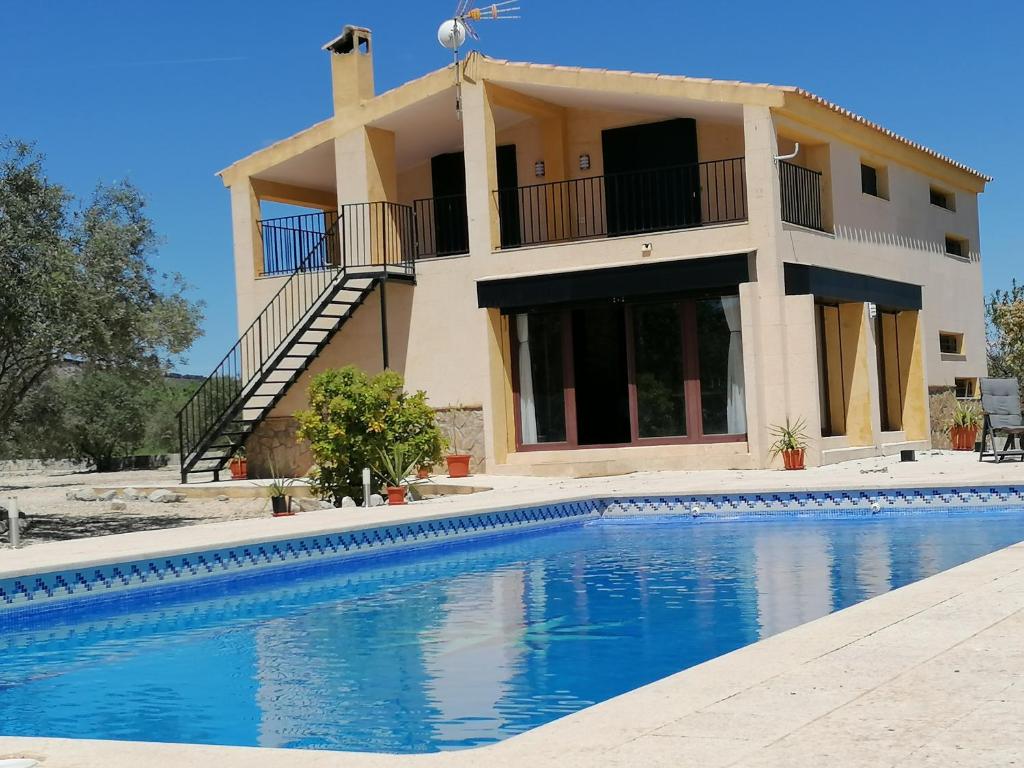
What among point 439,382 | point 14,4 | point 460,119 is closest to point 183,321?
point 439,382

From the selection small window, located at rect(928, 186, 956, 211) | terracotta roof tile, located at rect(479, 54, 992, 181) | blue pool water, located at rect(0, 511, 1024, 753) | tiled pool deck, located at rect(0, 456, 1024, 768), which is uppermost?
terracotta roof tile, located at rect(479, 54, 992, 181)

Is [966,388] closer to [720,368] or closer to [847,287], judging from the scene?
[847,287]

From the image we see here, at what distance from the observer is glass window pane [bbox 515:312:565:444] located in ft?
60.0

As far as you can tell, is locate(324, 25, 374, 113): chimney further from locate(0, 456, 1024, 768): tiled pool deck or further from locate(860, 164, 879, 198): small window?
locate(0, 456, 1024, 768): tiled pool deck

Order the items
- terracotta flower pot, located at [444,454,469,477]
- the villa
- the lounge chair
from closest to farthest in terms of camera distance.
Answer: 1. the lounge chair
2. the villa
3. terracotta flower pot, located at [444,454,469,477]

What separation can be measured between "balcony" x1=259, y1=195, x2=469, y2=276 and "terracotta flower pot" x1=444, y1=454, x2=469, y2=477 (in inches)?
131

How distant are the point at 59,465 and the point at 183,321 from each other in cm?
2367

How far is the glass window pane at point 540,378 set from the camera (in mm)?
18281

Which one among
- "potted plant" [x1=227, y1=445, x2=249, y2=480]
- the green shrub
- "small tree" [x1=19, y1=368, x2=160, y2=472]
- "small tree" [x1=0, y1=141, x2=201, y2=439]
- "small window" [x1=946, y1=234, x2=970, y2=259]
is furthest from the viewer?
"small tree" [x1=19, y1=368, x2=160, y2=472]

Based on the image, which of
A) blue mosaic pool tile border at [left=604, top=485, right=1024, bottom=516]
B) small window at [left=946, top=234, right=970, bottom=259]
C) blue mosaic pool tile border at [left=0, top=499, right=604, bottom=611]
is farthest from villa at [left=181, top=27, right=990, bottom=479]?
blue mosaic pool tile border at [left=0, top=499, right=604, bottom=611]

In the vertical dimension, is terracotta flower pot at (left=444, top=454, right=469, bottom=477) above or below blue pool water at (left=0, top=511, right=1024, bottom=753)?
above

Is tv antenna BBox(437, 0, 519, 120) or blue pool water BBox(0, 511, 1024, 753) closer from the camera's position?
blue pool water BBox(0, 511, 1024, 753)

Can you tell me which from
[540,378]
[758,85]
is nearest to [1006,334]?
[758,85]

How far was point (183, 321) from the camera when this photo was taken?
48.1 feet
